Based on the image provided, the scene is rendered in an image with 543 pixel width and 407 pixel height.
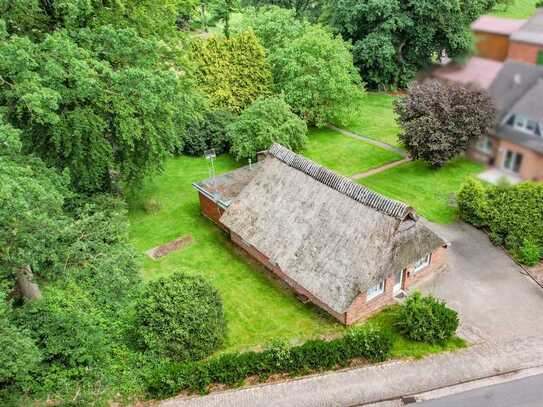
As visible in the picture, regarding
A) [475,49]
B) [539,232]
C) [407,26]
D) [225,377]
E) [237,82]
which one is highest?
[475,49]

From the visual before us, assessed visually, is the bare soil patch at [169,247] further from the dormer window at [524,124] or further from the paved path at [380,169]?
the dormer window at [524,124]

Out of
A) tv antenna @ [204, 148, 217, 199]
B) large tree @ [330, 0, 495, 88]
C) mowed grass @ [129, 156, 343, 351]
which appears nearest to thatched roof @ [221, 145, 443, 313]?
→ mowed grass @ [129, 156, 343, 351]

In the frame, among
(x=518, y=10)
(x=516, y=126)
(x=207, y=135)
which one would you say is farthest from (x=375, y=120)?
(x=516, y=126)

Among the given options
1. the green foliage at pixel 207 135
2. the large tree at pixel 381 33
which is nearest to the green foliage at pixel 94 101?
the green foliage at pixel 207 135

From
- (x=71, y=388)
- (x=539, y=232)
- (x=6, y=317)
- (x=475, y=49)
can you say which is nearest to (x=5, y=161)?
(x=6, y=317)

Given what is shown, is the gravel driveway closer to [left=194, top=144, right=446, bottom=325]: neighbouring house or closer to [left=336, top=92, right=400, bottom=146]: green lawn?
[left=194, top=144, right=446, bottom=325]: neighbouring house

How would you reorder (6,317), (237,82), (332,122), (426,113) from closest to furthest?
(6,317) < (426,113) < (237,82) < (332,122)

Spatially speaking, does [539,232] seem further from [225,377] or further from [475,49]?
[475,49]
